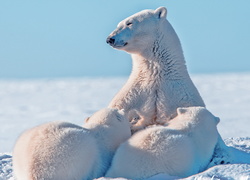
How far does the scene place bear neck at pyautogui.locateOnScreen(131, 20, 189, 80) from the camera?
7.06 meters

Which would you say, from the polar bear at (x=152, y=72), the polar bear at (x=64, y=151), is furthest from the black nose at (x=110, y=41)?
the polar bear at (x=64, y=151)

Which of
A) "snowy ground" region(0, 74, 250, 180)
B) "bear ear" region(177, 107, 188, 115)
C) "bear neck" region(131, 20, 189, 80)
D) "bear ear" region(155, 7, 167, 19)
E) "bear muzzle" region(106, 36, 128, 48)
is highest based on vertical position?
"bear ear" region(155, 7, 167, 19)

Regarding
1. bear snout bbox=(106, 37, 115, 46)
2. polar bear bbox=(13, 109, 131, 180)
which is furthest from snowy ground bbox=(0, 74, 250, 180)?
bear snout bbox=(106, 37, 115, 46)

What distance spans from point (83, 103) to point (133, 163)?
21.4 metres

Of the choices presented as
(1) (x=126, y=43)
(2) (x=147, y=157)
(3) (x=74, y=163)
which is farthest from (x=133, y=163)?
(1) (x=126, y=43)

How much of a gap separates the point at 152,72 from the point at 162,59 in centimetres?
20

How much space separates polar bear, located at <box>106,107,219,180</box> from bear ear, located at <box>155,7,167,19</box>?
1.63m

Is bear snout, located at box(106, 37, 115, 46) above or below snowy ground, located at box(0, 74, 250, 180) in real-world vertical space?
above

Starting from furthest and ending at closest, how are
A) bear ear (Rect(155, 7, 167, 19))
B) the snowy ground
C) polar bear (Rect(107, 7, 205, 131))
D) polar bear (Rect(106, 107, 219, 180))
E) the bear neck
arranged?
the snowy ground < bear ear (Rect(155, 7, 167, 19)) < the bear neck < polar bear (Rect(107, 7, 205, 131)) < polar bear (Rect(106, 107, 219, 180))

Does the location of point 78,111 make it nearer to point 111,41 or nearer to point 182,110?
point 111,41

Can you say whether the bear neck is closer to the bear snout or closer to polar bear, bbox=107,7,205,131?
polar bear, bbox=107,7,205,131

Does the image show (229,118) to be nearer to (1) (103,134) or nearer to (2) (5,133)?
(2) (5,133)

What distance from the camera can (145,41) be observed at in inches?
278

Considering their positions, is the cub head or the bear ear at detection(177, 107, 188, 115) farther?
the cub head
